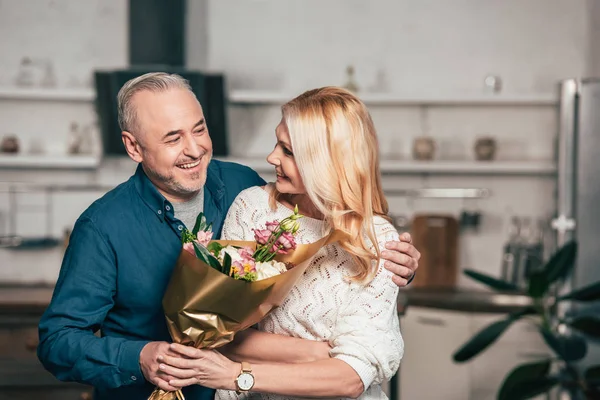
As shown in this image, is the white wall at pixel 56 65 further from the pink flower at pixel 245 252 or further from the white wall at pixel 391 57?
the pink flower at pixel 245 252

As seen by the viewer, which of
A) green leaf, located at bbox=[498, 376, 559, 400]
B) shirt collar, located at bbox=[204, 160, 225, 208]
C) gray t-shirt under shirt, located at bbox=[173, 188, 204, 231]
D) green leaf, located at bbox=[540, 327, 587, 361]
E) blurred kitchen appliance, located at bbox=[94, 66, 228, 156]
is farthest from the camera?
blurred kitchen appliance, located at bbox=[94, 66, 228, 156]

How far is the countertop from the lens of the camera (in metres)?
4.27

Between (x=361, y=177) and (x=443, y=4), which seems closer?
(x=361, y=177)

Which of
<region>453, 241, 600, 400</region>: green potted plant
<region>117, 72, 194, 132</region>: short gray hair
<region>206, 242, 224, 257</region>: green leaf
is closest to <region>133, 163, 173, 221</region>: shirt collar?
<region>117, 72, 194, 132</region>: short gray hair

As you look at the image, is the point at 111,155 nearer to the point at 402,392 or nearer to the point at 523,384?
the point at 402,392

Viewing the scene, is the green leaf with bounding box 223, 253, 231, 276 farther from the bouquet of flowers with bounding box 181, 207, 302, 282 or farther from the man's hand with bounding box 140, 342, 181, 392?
the man's hand with bounding box 140, 342, 181, 392

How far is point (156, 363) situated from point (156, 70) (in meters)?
3.32

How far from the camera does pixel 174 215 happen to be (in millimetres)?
1887

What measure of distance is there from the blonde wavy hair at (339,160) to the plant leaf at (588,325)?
2456 mm

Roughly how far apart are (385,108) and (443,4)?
755mm

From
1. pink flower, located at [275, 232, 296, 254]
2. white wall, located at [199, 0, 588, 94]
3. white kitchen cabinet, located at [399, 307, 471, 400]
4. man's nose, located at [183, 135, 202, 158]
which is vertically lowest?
white kitchen cabinet, located at [399, 307, 471, 400]

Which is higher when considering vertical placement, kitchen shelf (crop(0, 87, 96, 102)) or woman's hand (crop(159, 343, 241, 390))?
kitchen shelf (crop(0, 87, 96, 102))

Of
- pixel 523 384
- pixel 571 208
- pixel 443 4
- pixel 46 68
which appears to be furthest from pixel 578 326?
pixel 46 68

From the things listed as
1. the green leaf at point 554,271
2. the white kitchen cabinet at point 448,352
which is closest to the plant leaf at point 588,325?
the green leaf at point 554,271
